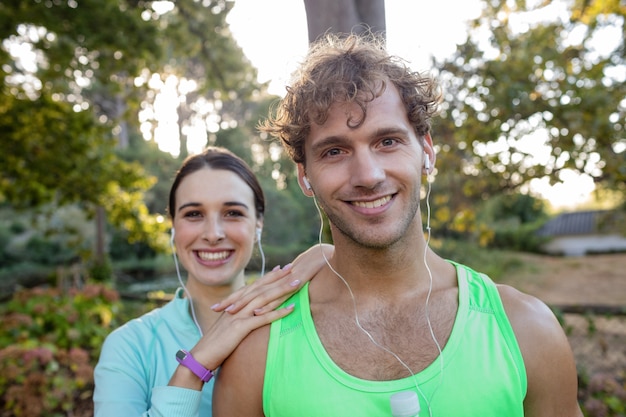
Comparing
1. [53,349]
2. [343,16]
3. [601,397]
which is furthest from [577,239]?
[343,16]

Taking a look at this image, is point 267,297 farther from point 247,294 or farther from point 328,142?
point 328,142

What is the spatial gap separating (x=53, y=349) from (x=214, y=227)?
408 cm

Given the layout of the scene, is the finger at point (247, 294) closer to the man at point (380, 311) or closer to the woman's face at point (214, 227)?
the man at point (380, 311)

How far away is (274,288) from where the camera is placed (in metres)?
2.09

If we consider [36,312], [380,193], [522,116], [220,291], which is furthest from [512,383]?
[36,312]

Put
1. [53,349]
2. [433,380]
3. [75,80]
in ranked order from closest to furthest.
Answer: [433,380] → [53,349] → [75,80]

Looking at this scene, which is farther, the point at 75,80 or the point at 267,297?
the point at 75,80

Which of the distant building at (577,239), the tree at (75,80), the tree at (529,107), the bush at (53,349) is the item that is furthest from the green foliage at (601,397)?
the distant building at (577,239)

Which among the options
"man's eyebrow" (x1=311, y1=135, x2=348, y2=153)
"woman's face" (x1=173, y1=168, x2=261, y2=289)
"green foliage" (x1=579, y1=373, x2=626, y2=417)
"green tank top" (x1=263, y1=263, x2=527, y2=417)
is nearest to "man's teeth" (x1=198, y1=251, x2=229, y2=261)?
"woman's face" (x1=173, y1=168, x2=261, y2=289)

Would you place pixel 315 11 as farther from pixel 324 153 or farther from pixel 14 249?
pixel 14 249

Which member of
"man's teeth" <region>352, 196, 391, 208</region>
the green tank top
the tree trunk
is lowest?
the green tank top

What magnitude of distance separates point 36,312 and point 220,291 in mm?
5635

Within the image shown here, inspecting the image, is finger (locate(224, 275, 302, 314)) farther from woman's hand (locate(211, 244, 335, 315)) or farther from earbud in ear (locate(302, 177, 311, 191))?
earbud in ear (locate(302, 177, 311, 191))

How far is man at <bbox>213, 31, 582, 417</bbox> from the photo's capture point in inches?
68.7
